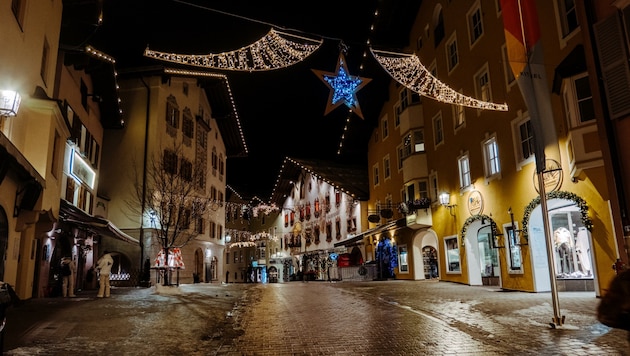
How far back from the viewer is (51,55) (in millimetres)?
15016

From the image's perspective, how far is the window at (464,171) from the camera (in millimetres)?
20719

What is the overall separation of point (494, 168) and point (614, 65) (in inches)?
328

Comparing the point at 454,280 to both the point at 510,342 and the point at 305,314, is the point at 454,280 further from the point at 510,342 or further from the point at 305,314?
the point at 510,342

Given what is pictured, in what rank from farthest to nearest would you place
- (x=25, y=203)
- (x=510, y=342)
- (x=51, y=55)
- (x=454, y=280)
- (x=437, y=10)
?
(x=437, y=10)
(x=454, y=280)
(x=51, y=55)
(x=25, y=203)
(x=510, y=342)

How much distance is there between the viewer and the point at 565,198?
Answer: 13.4 m

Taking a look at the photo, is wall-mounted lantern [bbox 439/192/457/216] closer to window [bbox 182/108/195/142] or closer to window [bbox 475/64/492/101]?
window [bbox 475/64/492/101]

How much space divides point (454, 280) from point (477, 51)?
1061cm

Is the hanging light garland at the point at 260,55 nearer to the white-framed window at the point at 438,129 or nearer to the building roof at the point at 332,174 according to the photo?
the white-framed window at the point at 438,129

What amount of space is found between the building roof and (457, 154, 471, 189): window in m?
14.4

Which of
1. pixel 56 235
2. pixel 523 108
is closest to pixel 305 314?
pixel 523 108

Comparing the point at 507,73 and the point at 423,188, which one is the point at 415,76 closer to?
the point at 507,73

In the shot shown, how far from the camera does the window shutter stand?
1006cm

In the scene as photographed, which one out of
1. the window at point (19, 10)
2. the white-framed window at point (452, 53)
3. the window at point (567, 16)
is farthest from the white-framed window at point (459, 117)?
the window at point (19, 10)

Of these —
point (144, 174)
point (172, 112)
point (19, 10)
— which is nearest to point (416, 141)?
point (172, 112)
